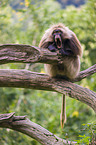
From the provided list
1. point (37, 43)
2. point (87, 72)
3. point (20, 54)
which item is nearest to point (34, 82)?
point (20, 54)

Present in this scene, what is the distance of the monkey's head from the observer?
13.4 feet

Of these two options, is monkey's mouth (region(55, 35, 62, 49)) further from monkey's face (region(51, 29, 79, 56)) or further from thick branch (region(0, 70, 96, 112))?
thick branch (region(0, 70, 96, 112))

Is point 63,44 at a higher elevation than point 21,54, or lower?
higher

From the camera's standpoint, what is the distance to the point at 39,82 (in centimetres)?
412

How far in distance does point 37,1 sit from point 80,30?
2.23m

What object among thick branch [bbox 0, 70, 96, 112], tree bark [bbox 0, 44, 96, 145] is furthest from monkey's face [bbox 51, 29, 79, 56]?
thick branch [bbox 0, 70, 96, 112]

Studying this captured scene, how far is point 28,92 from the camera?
9.10 metres

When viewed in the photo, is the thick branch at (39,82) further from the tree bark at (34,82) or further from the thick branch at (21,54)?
the thick branch at (21,54)

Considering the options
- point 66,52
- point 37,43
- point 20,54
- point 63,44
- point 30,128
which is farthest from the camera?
point 37,43

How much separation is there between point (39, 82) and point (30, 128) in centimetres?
87

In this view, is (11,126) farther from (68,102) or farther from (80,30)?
(80,30)

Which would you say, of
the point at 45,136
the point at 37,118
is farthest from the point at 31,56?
the point at 37,118

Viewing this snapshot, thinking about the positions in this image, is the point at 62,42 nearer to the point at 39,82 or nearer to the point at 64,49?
the point at 64,49

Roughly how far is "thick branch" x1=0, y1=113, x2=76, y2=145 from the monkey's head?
1437mm
